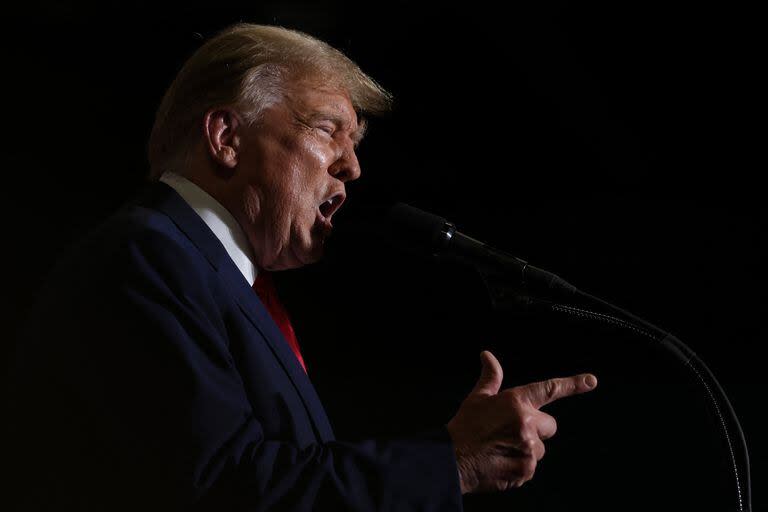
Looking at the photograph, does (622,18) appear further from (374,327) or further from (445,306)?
(374,327)

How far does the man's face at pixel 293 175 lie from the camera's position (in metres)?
1.46

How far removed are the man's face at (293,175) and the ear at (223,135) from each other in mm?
16

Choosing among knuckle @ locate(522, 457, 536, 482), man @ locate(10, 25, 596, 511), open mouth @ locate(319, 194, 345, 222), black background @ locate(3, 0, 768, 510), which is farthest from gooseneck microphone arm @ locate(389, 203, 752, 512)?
black background @ locate(3, 0, 768, 510)

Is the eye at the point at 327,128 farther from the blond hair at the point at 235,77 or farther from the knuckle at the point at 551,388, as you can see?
the knuckle at the point at 551,388

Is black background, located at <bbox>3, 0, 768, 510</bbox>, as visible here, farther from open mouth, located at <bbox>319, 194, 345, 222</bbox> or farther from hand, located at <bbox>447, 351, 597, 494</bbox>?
hand, located at <bbox>447, 351, 597, 494</bbox>

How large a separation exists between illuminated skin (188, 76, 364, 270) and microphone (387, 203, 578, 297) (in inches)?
9.9

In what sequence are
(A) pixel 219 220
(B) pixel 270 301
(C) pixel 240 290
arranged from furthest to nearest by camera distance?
(B) pixel 270 301 < (A) pixel 219 220 < (C) pixel 240 290

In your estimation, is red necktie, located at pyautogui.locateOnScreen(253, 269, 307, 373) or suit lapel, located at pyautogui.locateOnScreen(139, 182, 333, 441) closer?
suit lapel, located at pyautogui.locateOnScreen(139, 182, 333, 441)

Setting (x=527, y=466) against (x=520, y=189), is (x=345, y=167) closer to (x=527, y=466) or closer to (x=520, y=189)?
(x=527, y=466)

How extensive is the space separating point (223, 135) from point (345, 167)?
0.24 m

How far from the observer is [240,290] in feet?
4.18

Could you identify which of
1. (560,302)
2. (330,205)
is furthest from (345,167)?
(560,302)

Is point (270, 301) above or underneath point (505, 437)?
underneath

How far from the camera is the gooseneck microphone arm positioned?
1.16m
